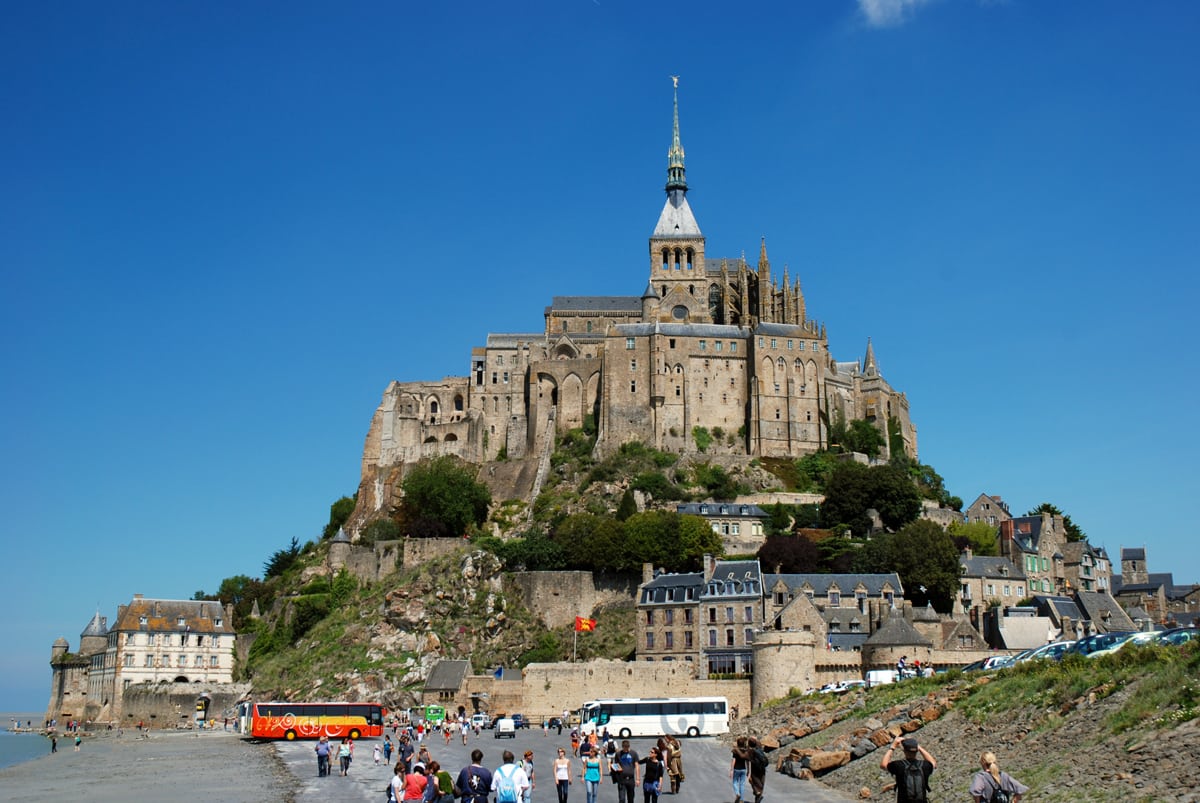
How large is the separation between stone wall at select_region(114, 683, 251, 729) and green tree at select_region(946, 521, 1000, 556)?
149ft

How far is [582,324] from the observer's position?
112625mm

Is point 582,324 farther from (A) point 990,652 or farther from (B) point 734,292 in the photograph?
(A) point 990,652

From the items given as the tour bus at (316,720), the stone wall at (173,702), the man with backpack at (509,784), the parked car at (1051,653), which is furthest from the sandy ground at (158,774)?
the parked car at (1051,653)

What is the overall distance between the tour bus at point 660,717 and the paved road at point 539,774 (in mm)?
1026

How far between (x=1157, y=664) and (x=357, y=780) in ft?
79.4

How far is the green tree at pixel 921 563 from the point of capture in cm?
6969

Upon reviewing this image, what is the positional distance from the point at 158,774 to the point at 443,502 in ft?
142

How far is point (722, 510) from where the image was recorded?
82438 mm

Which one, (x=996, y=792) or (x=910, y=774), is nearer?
(x=996, y=792)

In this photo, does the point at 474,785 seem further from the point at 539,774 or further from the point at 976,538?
the point at 976,538

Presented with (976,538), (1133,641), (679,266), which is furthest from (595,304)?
(1133,641)

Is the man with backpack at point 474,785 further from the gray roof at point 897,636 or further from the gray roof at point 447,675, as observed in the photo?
the gray roof at point 447,675

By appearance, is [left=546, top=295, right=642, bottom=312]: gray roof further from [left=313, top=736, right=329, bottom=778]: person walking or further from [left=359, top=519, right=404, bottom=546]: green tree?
[left=313, top=736, right=329, bottom=778]: person walking

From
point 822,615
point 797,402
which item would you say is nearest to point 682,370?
point 797,402
